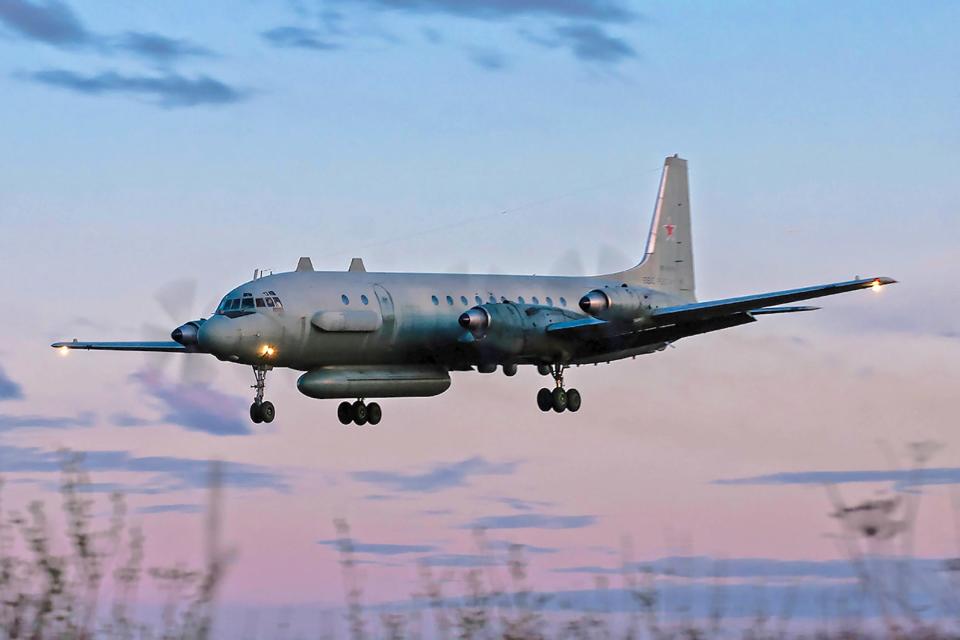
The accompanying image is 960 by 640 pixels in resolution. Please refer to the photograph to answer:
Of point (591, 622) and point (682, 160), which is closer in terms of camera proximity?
point (591, 622)

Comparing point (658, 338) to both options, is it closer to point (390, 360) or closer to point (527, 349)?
point (527, 349)

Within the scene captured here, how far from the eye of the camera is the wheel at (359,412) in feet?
135

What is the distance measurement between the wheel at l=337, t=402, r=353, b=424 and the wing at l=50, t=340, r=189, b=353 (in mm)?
4782

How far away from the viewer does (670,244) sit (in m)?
49.6

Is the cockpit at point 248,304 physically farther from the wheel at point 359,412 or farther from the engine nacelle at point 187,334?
the wheel at point 359,412

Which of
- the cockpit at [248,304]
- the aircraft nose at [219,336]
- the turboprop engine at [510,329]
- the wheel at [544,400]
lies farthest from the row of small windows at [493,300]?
the aircraft nose at [219,336]

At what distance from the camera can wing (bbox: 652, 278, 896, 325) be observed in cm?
3597

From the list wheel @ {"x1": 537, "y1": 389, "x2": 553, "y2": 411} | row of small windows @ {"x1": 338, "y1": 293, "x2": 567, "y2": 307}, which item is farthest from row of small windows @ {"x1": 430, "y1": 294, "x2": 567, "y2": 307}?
wheel @ {"x1": 537, "y1": 389, "x2": 553, "y2": 411}

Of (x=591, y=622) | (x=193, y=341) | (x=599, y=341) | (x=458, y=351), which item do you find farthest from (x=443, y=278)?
(x=591, y=622)

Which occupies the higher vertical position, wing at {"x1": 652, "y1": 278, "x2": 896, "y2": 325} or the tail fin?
the tail fin

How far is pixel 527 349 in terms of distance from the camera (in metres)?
40.4

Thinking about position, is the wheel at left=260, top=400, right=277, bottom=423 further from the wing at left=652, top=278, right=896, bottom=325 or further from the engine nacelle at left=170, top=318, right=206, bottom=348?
the wing at left=652, top=278, right=896, bottom=325

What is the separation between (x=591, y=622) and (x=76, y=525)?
3106 mm

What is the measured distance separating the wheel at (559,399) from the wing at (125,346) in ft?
35.6
